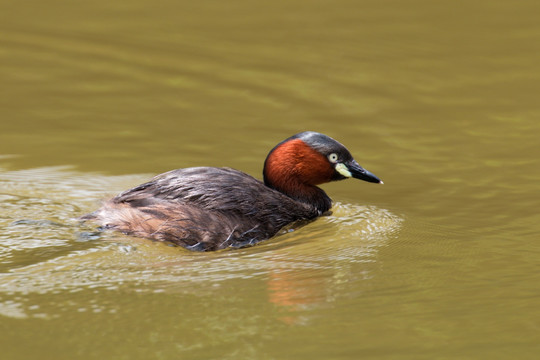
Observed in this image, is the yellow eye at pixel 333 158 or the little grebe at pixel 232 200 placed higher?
the yellow eye at pixel 333 158

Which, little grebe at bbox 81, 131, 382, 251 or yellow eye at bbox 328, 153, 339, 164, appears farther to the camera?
yellow eye at bbox 328, 153, 339, 164

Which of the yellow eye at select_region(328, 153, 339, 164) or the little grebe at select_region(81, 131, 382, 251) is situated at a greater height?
the yellow eye at select_region(328, 153, 339, 164)

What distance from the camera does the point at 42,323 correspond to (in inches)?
202

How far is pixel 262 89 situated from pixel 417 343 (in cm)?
649

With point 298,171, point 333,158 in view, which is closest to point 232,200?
point 298,171

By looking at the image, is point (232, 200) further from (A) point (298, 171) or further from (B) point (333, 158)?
(B) point (333, 158)

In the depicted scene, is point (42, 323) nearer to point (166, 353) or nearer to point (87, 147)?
point (166, 353)

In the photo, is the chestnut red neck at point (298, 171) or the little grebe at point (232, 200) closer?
the little grebe at point (232, 200)

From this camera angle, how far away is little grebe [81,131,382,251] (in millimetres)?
6820

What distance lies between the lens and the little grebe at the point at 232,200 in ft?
22.4

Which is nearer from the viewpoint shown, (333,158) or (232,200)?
(232,200)

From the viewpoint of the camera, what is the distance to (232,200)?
7086 millimetres

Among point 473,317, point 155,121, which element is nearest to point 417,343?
point 473,317

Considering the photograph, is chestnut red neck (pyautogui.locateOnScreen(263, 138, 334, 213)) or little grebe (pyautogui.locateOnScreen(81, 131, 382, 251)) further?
chestnut red neck (pyautogui.locateOnScreen(263, 138, 334, 213))
